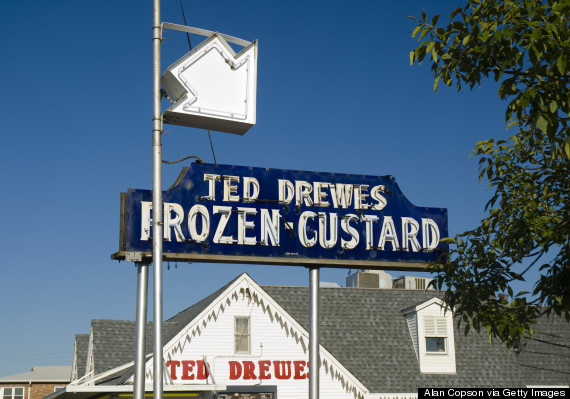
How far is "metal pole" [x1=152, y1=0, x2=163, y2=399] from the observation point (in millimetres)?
10586

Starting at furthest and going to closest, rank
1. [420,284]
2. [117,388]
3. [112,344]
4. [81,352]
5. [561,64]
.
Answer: [420,284] < [81,352] < [112,344] < [117,388] < [561,64]

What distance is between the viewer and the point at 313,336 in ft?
47.6

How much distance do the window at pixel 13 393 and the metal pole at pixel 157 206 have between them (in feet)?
201

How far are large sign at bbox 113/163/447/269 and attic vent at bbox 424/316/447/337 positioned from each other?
54.5ft

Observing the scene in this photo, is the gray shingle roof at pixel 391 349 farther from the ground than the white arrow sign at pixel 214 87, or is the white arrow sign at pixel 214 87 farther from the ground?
the white arrow sign at pixel 214 87

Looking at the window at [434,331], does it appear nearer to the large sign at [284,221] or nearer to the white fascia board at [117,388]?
the white fascia board at [117,388]

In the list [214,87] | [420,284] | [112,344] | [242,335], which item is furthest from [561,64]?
[420,284]

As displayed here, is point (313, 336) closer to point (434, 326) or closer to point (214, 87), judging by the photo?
point (214, 87)

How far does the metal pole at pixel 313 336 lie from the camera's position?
14.3m

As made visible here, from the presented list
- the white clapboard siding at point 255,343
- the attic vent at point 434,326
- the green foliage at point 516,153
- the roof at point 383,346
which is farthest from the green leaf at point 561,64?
the attic vent at point 434,326

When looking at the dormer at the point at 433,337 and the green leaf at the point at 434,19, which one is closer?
the green leaf at the point at 434,19

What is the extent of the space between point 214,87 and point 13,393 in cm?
6165

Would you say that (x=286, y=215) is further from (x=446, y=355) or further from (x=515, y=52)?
(x=446, y=355)

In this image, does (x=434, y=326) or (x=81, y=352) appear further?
(x=81, y=352)
